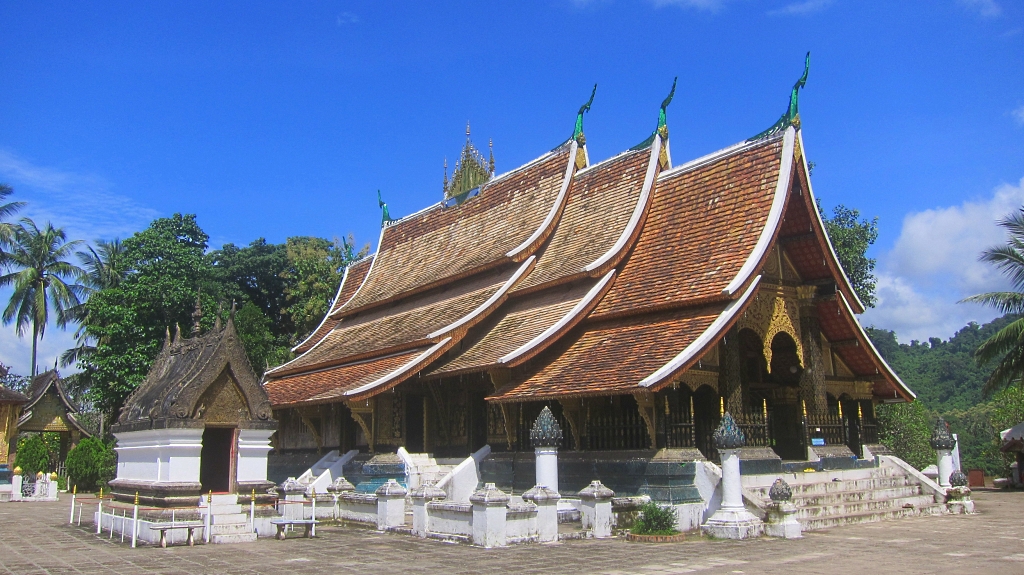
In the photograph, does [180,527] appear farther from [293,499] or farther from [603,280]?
[603,280]

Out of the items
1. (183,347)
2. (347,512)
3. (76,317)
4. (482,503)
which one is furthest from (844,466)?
(76,317)

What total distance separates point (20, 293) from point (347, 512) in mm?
26979

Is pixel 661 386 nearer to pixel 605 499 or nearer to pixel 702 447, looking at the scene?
pixel 605 499

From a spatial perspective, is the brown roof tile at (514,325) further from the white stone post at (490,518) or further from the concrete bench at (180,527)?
the concrete bench at (180,527)

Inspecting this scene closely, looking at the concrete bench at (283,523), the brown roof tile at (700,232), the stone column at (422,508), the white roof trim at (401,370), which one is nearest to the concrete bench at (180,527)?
the concrete bench at (283,523)

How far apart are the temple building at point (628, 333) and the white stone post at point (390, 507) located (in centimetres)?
222

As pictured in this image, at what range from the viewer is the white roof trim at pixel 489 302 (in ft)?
49.2

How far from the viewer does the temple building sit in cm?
1241

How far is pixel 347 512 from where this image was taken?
1310 cm

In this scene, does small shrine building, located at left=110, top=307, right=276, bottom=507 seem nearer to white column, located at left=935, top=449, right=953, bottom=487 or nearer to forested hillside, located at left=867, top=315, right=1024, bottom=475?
white column, located at left=935, top=449, right=953, bottom=487

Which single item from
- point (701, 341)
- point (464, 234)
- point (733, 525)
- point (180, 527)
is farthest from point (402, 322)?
point (733, 525)

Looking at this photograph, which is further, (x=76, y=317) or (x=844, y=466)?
(x=76, y=317)

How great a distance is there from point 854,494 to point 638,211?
19.4 feet

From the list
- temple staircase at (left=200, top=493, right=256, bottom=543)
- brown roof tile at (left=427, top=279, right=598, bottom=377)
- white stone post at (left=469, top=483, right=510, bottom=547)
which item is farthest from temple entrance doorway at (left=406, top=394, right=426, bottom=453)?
white stone post at (left=469, top=483, right=510, bottom=547)
